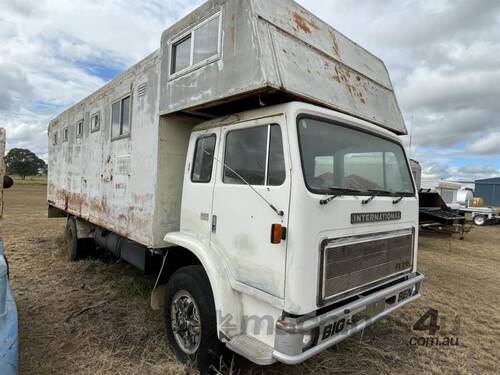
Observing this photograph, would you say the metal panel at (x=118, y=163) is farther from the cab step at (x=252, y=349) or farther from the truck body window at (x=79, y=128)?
the cab step at (x=252, y=349)

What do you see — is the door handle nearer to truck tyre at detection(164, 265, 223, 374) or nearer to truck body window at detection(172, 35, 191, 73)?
truck tyre at detection(164, 265, 223, 374)

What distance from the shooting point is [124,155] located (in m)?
4.31

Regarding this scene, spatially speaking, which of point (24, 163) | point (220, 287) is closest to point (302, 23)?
point (220, 287)

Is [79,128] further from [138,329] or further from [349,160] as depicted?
[349,160]

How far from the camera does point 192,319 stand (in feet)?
10.2

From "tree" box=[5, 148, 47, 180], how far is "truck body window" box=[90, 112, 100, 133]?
7060cm

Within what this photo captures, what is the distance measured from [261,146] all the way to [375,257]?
1.37m

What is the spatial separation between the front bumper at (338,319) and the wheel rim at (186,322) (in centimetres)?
93

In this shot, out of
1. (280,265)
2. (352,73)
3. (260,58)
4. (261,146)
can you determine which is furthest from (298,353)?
(352,73)

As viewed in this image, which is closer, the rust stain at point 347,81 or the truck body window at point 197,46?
the truck body window at point 197,46

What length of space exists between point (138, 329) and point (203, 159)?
6.95 ft

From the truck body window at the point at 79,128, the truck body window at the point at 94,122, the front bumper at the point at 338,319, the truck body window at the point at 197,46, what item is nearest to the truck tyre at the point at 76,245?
the truck body window at the point at 79,128

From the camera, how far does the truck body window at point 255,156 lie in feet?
8.51

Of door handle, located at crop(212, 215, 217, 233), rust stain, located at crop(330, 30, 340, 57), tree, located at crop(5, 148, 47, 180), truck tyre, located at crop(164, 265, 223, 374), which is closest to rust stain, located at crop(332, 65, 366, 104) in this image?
rust stain, located at crop(330, 30, 340, 57)
